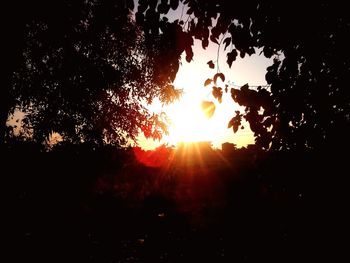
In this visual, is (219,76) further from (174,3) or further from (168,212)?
(168,212)

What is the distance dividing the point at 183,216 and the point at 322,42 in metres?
7.18

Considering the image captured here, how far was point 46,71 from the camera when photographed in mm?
12914

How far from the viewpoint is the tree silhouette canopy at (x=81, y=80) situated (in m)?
12.0

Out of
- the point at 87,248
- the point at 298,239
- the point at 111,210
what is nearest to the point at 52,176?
the point at 111,210

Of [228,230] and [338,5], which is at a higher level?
[338,5]

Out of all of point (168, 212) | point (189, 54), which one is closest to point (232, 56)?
point (189, 54)

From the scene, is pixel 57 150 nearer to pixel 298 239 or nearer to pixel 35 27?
pixel 35 27

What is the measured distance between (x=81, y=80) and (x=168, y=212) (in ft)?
24.7

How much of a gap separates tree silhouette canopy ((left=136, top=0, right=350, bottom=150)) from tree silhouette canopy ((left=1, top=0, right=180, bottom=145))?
325 inches

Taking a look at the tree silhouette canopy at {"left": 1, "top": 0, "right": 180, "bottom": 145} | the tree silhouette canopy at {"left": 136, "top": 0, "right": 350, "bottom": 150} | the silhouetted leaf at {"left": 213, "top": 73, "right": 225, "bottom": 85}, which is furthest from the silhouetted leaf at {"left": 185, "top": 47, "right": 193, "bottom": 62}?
the tree silhouette canopy at {"left": 1, "top": 0, "right": 180, "bottom": 145}

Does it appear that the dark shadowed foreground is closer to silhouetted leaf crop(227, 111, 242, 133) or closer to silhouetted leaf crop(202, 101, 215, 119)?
silhouetted leaf crop(227, 111, 242, 133)

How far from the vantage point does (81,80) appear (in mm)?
13281

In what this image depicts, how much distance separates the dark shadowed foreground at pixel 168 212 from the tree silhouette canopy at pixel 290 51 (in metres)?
0.43

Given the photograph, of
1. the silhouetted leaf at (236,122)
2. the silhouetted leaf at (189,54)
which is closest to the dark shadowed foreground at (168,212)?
the silhouetted leaf at (236,122)
